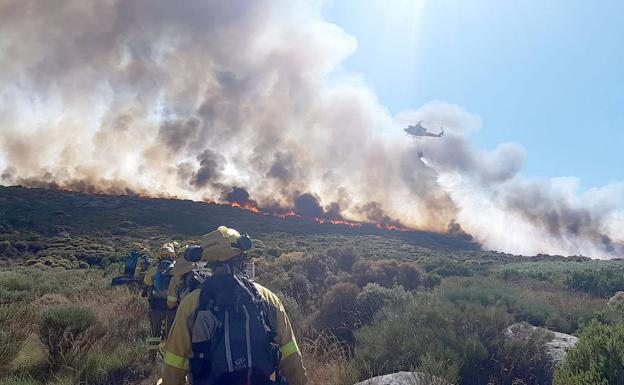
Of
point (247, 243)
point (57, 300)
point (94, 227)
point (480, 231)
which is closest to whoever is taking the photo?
point (247, 243)

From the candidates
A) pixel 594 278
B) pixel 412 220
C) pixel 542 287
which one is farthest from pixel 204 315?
pixel 412 220

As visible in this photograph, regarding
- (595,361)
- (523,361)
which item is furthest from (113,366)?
(595,361)

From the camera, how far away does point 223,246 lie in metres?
3.68

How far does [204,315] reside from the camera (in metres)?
3.37

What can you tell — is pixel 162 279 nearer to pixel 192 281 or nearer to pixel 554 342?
pixel 192 281

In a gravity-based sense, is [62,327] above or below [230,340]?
below

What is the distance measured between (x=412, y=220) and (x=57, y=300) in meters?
60.6

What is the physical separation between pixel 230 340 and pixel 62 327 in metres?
5.16

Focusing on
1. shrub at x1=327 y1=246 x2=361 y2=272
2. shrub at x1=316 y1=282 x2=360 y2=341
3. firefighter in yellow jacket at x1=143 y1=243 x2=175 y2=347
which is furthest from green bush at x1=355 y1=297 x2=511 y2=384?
shrub at x1=327 y1=246 x2=361 y2=272

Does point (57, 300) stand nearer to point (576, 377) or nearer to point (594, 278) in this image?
point (576, 377)

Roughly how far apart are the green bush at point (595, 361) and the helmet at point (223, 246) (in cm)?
347

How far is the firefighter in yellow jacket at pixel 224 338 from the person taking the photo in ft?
10.7

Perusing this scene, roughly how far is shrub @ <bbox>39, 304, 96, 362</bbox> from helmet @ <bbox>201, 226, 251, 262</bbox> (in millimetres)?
4341

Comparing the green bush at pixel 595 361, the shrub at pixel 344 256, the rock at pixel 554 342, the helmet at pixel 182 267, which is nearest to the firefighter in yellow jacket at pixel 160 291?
the helmet at pixel 182 267
